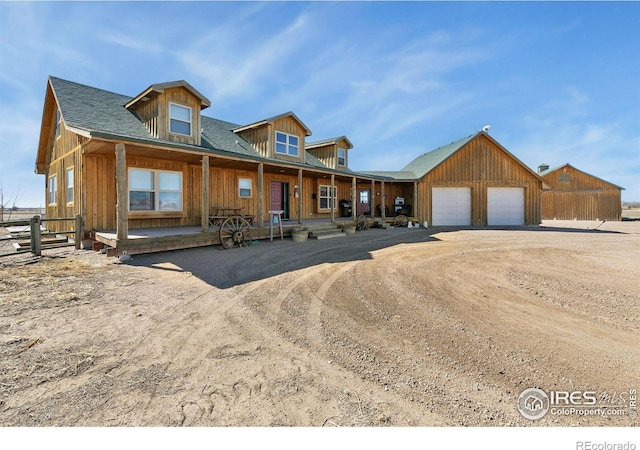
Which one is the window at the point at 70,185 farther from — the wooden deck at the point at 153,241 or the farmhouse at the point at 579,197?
the farmhouse at the point at 579,197

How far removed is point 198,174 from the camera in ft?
39.2

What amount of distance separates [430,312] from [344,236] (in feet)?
29.1

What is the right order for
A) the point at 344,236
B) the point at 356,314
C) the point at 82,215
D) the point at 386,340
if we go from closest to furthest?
the point at 386,340, the point at 356,314, the point at 82,215, the point at 344,236

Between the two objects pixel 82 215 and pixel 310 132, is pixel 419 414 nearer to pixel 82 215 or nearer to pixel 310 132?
pixel 82 215

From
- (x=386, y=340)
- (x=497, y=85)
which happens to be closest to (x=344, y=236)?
(x=386, y=340)

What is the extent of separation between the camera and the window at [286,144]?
14.6 metres

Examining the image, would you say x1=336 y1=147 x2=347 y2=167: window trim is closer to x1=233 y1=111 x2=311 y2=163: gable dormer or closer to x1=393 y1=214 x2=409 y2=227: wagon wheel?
x1=233 y1=111 x2=311 y2=163: gable dormer

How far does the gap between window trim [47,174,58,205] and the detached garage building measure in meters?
19.7

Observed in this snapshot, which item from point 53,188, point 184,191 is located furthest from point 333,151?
point 53,188

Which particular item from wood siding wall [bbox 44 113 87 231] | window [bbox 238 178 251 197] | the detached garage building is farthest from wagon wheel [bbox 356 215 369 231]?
wood siding wall [bbox 44 113 87 231]

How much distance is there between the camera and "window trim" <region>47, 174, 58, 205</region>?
12.5 metres

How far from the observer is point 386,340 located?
10.8 ft

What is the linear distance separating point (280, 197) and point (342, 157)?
5.71 m
